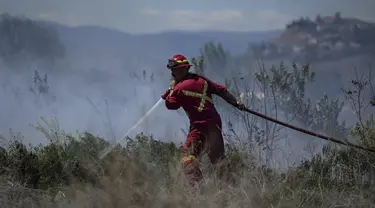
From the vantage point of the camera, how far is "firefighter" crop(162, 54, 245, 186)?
7.62m

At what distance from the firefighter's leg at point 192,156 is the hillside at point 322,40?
23.6m

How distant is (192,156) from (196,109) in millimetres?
505

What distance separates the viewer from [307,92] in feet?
109

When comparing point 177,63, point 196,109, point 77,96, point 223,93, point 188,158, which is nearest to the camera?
point 188,158

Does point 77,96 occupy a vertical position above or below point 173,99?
below

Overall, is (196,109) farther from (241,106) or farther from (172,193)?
(172,193)

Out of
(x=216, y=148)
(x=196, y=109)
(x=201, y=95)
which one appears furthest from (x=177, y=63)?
(x=216, y=148)

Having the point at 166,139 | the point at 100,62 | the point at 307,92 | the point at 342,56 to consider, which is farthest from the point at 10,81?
the point at 166,139

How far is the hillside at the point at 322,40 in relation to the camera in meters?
32.3

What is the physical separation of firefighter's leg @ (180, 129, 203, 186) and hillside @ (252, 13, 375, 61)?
2363cm

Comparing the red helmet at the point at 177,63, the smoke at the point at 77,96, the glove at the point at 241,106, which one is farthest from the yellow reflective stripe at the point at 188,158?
the smoke at the point at 77,96

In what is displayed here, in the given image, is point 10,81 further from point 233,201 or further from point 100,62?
point 233,201

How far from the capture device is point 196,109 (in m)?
7.70

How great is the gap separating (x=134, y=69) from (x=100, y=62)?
62.1 inches
